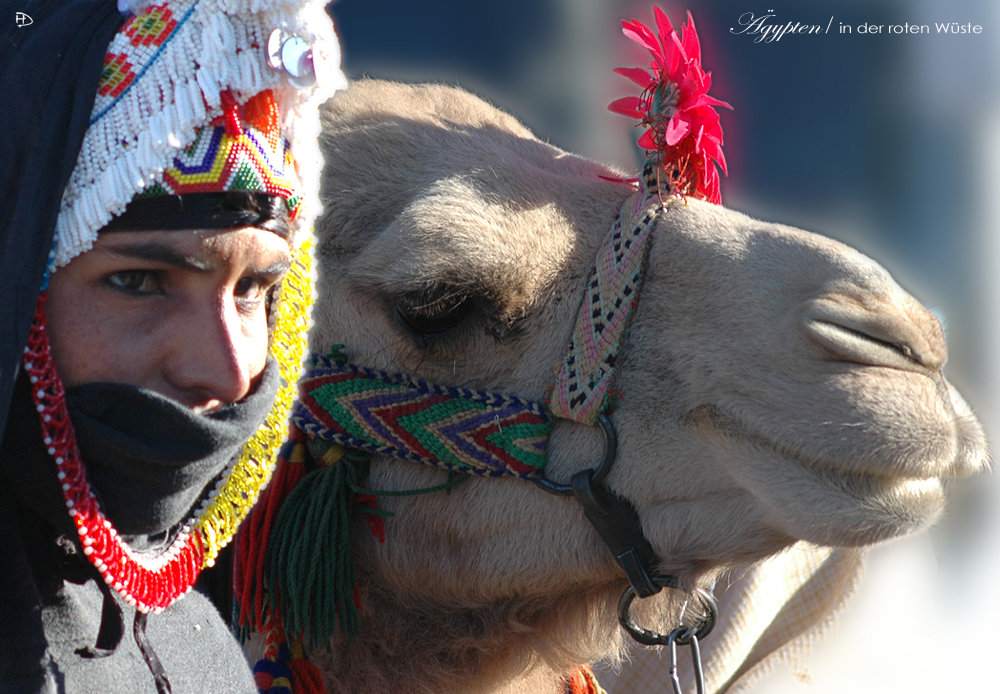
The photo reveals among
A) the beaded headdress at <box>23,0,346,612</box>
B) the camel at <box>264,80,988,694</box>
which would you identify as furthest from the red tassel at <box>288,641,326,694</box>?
the beaded headdress at <box>23,0,346,612</box>

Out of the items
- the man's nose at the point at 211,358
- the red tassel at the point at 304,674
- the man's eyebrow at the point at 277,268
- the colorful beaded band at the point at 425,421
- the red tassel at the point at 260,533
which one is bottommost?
the red tassel at the point at 304,674

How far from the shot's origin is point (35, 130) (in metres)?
1.26

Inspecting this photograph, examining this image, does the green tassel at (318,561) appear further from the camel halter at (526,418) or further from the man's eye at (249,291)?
the man's eye at (249,291)

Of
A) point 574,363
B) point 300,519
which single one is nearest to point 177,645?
point 300,519

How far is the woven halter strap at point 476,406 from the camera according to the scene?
1.98m

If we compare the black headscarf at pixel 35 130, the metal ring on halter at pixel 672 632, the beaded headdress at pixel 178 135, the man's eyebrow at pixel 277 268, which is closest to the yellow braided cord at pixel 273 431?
the beaded headdress at pixel 178 135

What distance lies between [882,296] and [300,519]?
51.2 inches

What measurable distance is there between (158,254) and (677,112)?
51.8 inches

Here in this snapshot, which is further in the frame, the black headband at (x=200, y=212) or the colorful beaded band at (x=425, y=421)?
the colorful beaded band at (x=425, y=421)

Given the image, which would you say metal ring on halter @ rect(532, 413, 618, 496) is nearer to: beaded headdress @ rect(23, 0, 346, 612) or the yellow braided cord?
the yellow braided cord

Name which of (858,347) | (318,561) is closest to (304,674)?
(318,561)

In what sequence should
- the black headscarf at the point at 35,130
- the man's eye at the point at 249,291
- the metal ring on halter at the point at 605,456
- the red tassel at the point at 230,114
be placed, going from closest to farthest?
the black headscarf at the point at 35,130
the red tassel at the point at 230,114
the man's eye at the point at 249,291
the metal ring on halter at the point at 605,456

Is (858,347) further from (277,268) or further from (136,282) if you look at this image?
(136,282)

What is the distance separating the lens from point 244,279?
1.51 m
